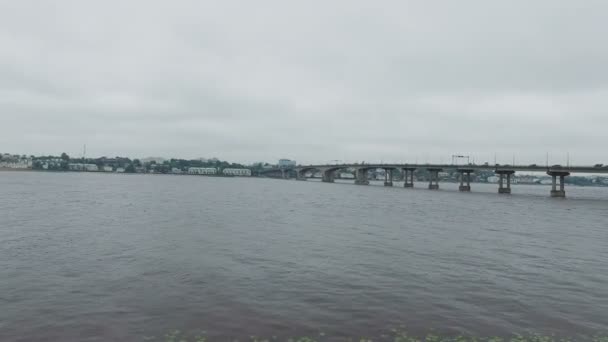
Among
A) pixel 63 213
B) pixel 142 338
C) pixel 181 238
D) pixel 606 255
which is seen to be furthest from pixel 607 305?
pixel 63 213

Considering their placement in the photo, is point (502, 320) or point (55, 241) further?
point (55, 241)

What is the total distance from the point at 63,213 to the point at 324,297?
43.3 m

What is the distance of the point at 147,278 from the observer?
67.6 feet

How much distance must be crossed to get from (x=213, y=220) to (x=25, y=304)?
29.7 m

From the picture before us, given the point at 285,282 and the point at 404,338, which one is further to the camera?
the point at 285,282

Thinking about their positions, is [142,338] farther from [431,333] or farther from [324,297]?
[431,333]

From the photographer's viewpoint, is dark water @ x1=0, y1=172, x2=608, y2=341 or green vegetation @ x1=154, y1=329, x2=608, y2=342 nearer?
green vegetation @ x1=154, y1=329, x2=608, y2=342

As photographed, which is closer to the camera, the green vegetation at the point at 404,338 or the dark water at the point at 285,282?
the green vegetation at the point at 404,338

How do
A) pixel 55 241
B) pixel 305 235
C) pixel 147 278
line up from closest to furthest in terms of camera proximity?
pixel 147 278 < pixel 55 241 < pixel 305 235

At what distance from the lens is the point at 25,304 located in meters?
16.2

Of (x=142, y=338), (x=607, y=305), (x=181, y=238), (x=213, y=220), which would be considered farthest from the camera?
(x=213, y=220)

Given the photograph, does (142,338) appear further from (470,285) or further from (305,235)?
(305,235)

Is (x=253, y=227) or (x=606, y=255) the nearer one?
(x=606, y=255)

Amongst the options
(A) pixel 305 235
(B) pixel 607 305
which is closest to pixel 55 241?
(A) pixel 305 235
